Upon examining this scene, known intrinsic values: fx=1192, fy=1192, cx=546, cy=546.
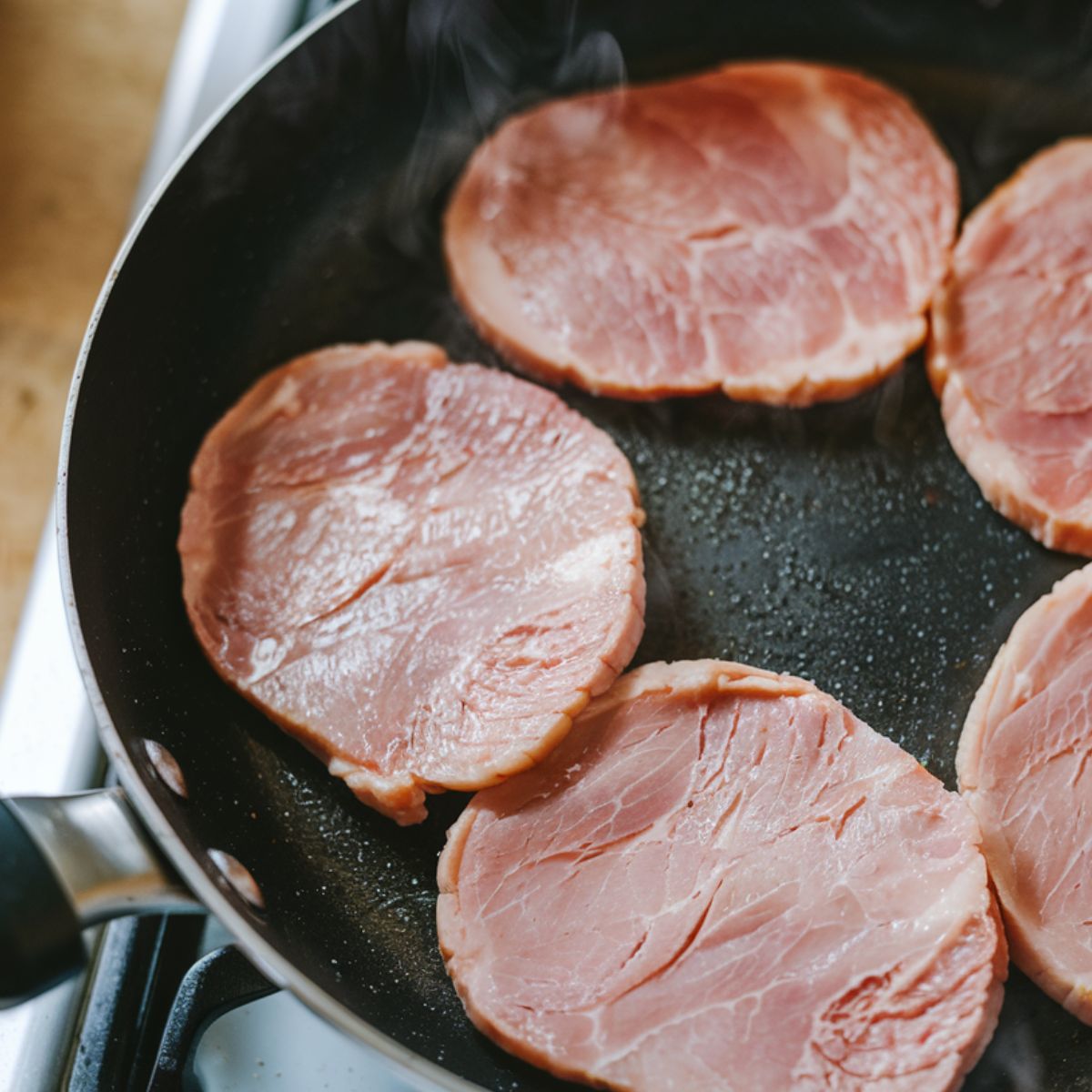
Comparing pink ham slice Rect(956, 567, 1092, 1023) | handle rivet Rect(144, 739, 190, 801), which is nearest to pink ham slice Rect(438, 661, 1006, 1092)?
pink ham slice Rect(956, 567, 1092, 1023)

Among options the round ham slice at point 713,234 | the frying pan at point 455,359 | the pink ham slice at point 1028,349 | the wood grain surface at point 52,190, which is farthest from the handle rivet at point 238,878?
the pink ham slice at point 1028,349

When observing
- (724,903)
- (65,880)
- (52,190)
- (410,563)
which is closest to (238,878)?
(65,880)

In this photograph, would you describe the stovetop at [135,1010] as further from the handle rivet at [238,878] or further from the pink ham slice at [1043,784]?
the pink ham slice at [1043,784]

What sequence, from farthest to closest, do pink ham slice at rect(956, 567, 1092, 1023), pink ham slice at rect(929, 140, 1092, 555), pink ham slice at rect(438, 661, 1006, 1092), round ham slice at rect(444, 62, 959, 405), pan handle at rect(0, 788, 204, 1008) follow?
round ham slice at rect(444, 62, 959, 405), pink ham slice at rect(929, 140, 1092, 555), pink ham slice at rect(956, 567, 1092, 1023), pink ham slice at rect(438, 661, 1006, 1092), pan handle at rect(0, 788, 204, 1008)

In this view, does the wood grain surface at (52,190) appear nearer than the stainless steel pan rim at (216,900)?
No

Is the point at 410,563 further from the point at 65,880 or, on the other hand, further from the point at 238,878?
the point at 65,880

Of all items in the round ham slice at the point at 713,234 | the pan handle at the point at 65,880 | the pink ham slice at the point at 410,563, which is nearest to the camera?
the pan handle at the point at 65,880

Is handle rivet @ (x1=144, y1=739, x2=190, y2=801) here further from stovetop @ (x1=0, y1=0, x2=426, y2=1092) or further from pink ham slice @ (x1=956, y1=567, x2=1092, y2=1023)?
pink ham slice @ (x1=956, y1=567, x2=1092, y2=1023)
